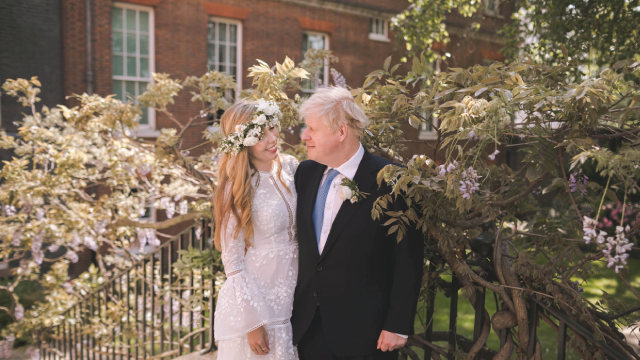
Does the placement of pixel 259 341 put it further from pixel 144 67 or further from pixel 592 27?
pixel 144 67

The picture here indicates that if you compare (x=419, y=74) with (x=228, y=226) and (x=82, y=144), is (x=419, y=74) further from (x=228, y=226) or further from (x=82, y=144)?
(x=82, y=144)

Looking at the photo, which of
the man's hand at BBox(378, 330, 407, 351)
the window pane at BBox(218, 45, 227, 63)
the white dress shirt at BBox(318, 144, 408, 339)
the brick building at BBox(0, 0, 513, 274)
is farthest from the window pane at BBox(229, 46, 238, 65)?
the man's hand at BBox(378, 330, 407, 351)

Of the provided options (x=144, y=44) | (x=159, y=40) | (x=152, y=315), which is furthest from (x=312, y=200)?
(x=144, y=44)

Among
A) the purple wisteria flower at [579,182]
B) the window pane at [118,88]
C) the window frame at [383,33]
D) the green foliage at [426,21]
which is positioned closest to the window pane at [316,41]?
the window frame at [383,33]

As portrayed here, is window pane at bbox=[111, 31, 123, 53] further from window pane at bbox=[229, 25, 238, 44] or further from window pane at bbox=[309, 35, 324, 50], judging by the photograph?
window pane at bbox=[309, 35, 324, 50]

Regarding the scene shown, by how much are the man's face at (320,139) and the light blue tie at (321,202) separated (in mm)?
107

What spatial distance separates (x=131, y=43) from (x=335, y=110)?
9.87 meters

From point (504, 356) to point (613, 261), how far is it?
0.90 m

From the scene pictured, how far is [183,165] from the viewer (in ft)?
14.0

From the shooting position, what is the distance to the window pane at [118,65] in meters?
10.4

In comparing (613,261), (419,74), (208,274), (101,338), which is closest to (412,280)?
(613,261)

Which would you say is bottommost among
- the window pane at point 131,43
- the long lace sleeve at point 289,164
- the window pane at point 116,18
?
the long lace sleeve at point 289,164

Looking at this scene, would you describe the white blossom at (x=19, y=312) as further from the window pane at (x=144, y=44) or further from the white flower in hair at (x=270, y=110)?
the window pane at (x=144, y=44)

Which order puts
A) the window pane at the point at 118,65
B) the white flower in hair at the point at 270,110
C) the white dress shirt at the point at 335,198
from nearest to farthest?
the white dress shirt at the point at 335,198 < the white flower in hair at the point at 270,110 < the window pane at the point at 118,65
